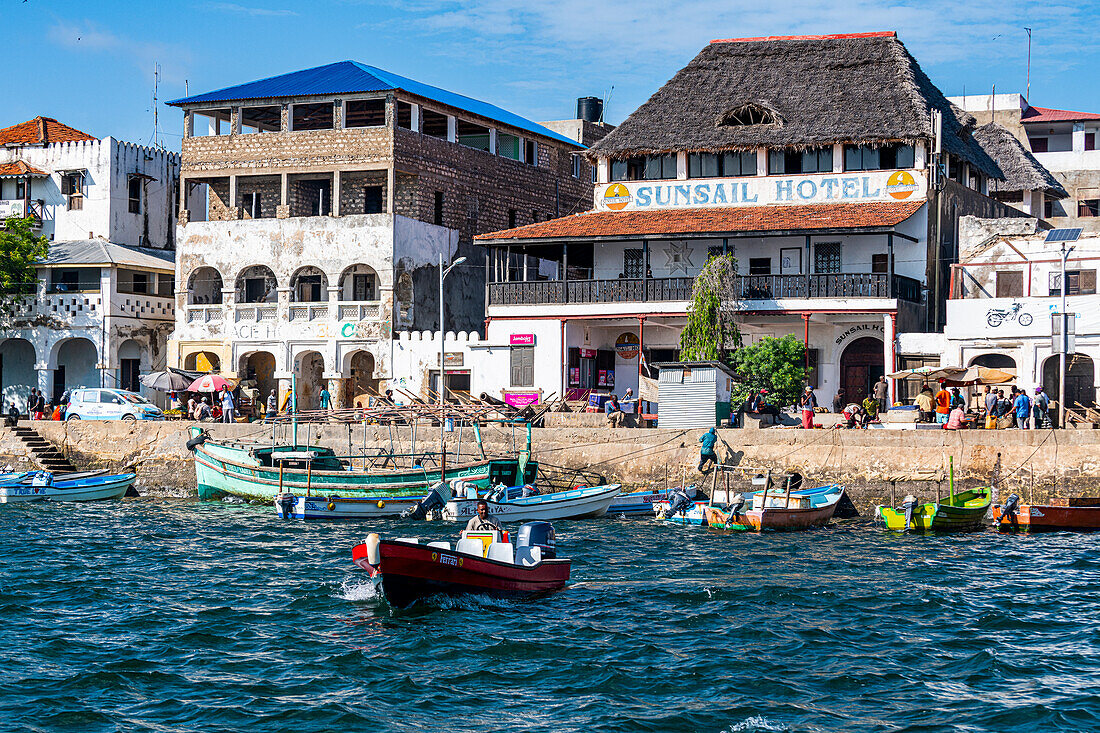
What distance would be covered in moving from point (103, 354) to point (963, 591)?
36.5 m

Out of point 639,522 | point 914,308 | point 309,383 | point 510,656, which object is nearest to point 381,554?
point 510,656

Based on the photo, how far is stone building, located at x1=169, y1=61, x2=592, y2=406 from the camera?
153 ft

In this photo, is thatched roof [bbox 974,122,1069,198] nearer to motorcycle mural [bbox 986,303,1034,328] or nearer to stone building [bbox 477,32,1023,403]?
stone building [bbox 477,32,1023,403]

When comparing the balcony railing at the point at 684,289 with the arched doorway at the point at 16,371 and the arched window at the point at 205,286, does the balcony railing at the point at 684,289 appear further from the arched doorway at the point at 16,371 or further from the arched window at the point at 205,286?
the arched doorway at the point at 16,371

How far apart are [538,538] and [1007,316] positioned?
2127 cm

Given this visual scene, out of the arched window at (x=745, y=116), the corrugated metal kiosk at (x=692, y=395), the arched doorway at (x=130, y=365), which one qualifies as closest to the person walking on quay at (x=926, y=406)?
the corrugated metal kiosk at (x=692, y=395)

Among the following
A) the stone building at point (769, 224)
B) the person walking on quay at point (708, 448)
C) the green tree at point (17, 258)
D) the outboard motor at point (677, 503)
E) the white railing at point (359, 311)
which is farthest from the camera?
the green tree at point (17, 258)

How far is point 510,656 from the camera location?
18.5 meters

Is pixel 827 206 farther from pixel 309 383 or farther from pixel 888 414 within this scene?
pixel 309 383

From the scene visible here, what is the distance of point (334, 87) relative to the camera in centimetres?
4766

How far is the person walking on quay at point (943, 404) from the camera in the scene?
3381 centimetres

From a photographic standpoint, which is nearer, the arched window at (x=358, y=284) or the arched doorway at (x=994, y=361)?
the arched doorway at (x=994, y=361)

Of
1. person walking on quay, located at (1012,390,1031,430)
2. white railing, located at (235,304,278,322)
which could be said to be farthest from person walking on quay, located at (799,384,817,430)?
white railing, located at (235,304,278,322)

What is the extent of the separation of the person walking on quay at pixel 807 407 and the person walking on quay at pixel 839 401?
104cm
